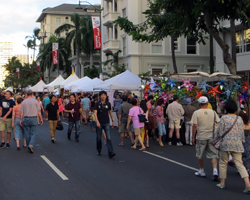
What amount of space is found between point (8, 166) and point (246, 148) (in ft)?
19.3

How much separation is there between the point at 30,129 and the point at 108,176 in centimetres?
468

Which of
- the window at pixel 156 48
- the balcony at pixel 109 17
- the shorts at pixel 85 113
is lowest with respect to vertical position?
the shorts at pixel 85 113

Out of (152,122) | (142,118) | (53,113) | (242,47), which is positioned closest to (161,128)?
(152,122)

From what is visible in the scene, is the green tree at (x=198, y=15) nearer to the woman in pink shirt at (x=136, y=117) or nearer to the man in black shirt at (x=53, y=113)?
the woman in pink shirt at (x=136, y=117)

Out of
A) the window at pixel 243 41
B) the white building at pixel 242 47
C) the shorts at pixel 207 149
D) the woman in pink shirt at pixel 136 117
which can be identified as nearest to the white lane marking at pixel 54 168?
the shorts at pixel 207 149

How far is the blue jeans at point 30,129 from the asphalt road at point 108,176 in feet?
1.41

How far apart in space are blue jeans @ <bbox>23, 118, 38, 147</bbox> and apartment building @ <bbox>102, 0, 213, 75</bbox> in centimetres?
2483

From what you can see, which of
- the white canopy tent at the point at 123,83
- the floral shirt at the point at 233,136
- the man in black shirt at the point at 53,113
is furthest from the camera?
the white canopy tent at the point at 123,83

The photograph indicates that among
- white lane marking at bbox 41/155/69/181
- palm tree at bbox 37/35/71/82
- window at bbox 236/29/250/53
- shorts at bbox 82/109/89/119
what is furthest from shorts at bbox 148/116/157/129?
palm tree at bbox 37/35/71/82

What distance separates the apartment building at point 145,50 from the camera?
36594 mm

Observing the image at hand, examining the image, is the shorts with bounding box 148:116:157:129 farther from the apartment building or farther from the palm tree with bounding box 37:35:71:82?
the palm tree with bounding box 37:35:71:82

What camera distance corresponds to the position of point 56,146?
1366cm

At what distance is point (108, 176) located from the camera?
8586mm

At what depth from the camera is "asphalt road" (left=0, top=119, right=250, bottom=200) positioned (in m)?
7.05
